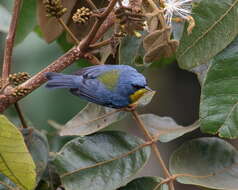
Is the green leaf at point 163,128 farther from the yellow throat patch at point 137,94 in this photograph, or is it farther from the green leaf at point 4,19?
the green leaf at point 4,19

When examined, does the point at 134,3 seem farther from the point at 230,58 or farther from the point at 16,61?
the point at 16,61

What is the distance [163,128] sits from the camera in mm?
1976

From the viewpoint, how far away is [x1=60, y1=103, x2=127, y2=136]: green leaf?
187cm

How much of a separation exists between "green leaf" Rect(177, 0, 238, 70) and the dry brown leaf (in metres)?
0.54

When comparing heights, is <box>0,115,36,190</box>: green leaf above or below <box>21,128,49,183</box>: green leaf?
above

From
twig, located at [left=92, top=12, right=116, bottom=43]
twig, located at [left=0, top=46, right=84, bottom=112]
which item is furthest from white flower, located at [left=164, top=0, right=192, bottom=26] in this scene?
twig, located at [left=0, top=46, right=84, bottom=112]

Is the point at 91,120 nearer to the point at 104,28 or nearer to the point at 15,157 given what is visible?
the point at 104,28

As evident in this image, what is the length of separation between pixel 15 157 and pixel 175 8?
0.75 meters

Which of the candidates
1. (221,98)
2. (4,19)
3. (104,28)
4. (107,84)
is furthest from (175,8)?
(4,19)

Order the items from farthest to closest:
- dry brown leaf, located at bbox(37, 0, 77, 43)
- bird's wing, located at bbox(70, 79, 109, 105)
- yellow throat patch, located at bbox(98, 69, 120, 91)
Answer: yellow throat patch, located at bbox(98, 69, 120, 91)
bird's wing, located at bbox(70, 79, 109, 105)
dry brown leaf, located at bbox(37, 0, 77, 43)

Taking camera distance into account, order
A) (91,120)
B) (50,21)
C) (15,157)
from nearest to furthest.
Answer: (15,157) < (91,120) < (50,21)

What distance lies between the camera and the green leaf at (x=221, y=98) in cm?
163

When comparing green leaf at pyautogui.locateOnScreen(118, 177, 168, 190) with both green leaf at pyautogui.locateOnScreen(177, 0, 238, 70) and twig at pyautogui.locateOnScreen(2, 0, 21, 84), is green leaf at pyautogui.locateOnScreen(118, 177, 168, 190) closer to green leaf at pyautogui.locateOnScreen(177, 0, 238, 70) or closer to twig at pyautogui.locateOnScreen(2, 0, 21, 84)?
green leaf at pyautogui.locateOnScreen(177, 0, 238, 70)

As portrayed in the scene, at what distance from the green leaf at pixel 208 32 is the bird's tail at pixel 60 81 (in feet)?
1.50
